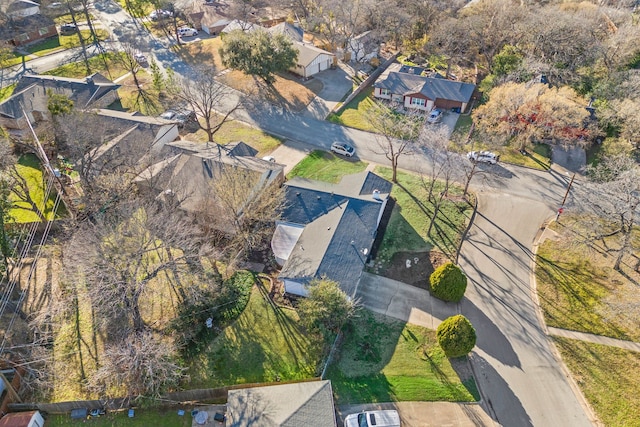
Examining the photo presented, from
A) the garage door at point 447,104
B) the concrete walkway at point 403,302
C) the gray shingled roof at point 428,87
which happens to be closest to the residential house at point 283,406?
the concrete walkway at point 403,302

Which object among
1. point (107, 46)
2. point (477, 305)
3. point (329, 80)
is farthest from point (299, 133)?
point (107, 46)

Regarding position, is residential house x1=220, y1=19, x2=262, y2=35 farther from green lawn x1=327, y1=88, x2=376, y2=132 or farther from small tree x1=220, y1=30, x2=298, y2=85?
green lawn x1=327, y1=88, x2=376, y2=132

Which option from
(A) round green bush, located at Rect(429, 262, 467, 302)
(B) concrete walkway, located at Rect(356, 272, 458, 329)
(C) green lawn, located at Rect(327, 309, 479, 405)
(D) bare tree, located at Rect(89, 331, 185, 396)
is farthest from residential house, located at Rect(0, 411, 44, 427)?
(A) round green bush, located at Rect(429, 262, 467, 302)

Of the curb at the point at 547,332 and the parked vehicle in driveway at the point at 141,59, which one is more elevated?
the parked vehicle in driveway at the point at 141,59

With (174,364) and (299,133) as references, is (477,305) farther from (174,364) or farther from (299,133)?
(299,133)

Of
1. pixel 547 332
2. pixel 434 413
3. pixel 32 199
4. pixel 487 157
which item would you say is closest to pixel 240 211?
pixel 434 413

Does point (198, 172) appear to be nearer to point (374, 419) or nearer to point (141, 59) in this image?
point (374, 419)

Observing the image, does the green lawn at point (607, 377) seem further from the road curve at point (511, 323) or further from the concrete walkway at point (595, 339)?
the road curve at point (511, 323)
